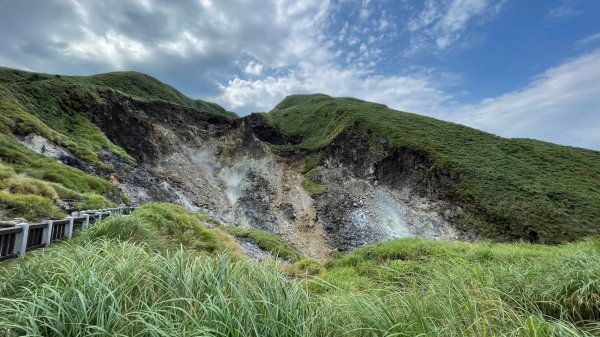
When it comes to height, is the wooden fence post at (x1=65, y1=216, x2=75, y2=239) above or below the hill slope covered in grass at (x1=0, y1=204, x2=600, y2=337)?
below

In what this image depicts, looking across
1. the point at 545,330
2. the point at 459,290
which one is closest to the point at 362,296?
the point at 459,290

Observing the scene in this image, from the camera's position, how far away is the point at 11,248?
286 inches

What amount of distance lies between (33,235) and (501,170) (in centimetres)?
4344

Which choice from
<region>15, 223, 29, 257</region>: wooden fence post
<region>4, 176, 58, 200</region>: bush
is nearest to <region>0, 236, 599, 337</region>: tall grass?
<region>15, 223, 29, 257</region>: wooden fence post

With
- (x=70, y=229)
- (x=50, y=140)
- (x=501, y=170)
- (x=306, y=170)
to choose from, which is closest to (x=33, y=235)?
(x=70, y=229)

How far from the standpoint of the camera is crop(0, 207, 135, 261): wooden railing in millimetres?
7035

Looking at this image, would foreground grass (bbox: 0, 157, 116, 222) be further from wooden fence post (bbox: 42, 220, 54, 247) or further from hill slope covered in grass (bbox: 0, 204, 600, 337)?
hill slope covered in grass (bbox: 0, 204, 600, 337)

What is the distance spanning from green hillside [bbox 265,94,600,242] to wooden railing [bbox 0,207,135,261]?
105 feet

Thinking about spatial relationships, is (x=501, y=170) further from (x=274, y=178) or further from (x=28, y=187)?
(x=28, y=187)

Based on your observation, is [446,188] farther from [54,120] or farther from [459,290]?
[54,120]

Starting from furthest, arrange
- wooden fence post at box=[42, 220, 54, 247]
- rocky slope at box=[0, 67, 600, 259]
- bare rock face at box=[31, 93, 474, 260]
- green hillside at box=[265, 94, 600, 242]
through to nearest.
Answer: bare rock face at box=[31, 93, 474, 260] → rocky slope at box=[0, 67, 600, 259] → green hillside at box=[265, 94, 600, 242] → wooden fence post at box=[42, 220, 54, 247]

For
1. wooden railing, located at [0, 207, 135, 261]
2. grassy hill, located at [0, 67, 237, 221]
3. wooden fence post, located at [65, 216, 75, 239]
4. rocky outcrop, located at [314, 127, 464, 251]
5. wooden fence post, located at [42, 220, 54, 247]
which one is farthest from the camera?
rocky outcrop, located at [314, 127, 464, 251]

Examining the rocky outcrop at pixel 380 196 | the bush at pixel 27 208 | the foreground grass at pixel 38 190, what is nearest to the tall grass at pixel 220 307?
the bush at pixel 27 208

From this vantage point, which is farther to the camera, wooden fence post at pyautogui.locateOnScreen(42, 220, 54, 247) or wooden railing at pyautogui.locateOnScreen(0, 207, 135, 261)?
wooden fence post at pyautogui.locateOnScreen(42, 220, 54, 247)
